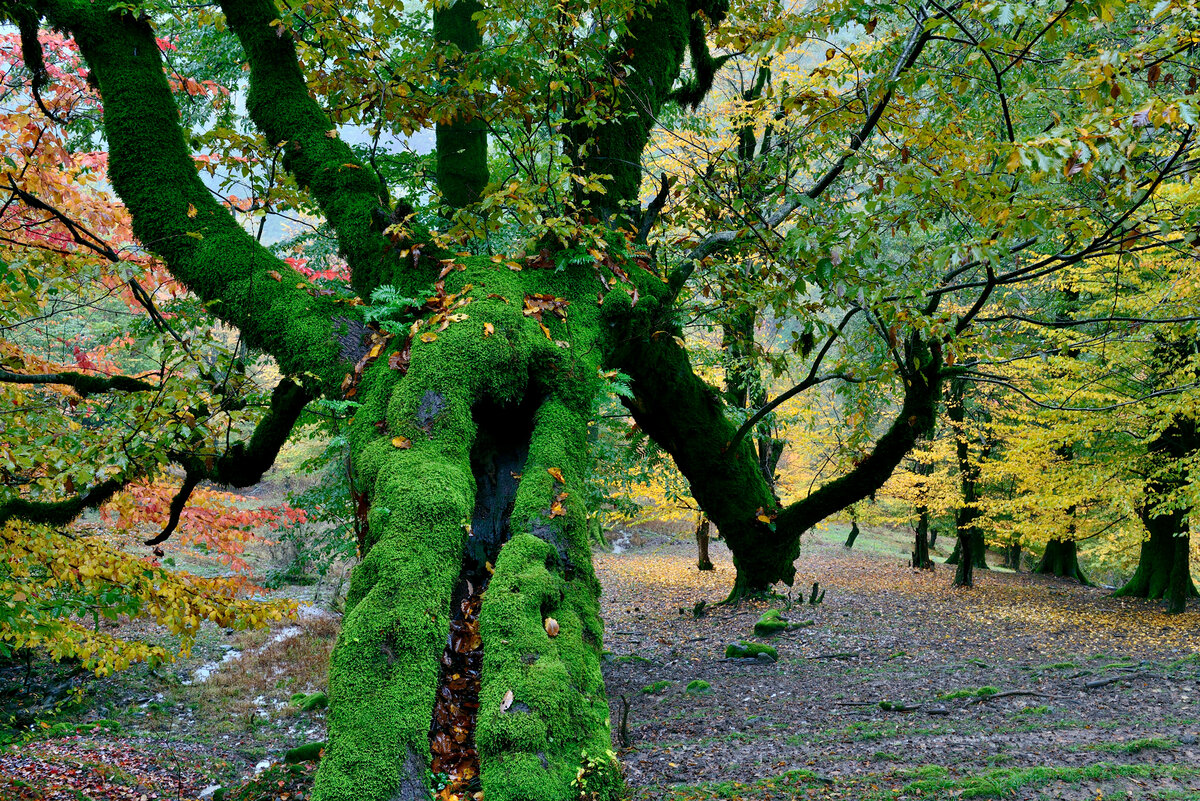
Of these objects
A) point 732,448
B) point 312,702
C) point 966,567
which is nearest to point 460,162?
point 732,448

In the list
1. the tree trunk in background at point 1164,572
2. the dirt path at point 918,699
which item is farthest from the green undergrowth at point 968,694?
the tree trunk in background at point 1164,572

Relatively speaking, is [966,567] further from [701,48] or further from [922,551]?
[701,48]

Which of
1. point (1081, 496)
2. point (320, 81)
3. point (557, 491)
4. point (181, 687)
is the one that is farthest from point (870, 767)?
point (181, 687)

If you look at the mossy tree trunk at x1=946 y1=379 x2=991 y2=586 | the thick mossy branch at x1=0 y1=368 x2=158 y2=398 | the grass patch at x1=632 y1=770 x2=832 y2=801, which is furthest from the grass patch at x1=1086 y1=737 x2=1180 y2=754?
the mossy tree trunk at x1=946 y1=379 x2=991 y2=586

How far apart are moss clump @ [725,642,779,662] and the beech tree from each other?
2.36 meters

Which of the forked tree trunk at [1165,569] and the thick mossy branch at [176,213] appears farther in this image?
the forked tree trunk at [1165,569]

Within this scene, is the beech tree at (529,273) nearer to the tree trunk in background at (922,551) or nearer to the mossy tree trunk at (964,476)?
the mossy tree trunk at (964,476)

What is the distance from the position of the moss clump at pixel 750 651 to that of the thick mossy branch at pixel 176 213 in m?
7.02

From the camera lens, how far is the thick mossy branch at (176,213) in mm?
4215

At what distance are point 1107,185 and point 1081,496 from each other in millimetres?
9565

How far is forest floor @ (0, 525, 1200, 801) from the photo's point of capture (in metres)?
4.66

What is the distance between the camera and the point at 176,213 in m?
4.34

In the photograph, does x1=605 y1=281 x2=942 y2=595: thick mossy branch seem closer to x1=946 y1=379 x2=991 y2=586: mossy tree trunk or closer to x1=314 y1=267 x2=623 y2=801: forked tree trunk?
x1=314 y1=267 x2=623 y2=801: forked tree trunk

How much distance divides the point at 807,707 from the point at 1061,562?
18511 millimetres
